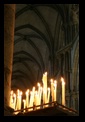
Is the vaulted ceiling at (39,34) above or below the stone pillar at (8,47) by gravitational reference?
above

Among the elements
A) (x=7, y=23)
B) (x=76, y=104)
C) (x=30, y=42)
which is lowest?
(x=76, y=104)

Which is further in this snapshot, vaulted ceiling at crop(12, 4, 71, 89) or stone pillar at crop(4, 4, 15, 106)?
vaulted ceiling at crop(12, 4, 71, 89)

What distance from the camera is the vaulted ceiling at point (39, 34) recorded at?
26.8 m

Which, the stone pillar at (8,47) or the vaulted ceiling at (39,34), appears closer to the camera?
the stone pillar at (8,47)

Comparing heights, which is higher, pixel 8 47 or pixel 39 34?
pixel 39 34

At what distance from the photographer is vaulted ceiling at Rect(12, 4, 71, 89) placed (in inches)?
1056

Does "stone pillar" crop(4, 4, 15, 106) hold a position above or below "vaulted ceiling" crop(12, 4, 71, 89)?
below

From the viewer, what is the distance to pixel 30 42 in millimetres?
31609

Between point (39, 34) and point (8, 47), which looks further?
point (39, 34)

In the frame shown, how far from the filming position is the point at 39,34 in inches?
1137
